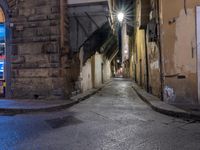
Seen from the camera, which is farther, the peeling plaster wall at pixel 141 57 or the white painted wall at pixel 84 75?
the peeling plaster wall at pixel 141 57

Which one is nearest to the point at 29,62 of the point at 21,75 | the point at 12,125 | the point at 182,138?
the point at 21,75

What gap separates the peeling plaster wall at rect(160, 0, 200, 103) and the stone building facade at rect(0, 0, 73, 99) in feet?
14.7

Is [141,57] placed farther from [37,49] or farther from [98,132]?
[98,132]

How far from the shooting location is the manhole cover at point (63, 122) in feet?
21.1

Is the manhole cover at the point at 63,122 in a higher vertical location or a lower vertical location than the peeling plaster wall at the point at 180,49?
lower

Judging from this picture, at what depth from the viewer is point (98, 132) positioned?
565 centimetres

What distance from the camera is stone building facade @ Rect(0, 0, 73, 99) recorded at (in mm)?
10891

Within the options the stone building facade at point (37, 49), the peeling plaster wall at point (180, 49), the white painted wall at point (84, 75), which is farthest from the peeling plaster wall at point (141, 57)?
the stone building facade at point (37, 49)

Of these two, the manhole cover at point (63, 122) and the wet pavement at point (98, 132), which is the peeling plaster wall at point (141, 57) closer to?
the wet pavement at point (98, 132)

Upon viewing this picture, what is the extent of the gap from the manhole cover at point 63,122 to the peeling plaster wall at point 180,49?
14.4 ft

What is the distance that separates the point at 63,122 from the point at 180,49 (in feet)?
18.2

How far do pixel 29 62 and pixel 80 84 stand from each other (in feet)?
11.3

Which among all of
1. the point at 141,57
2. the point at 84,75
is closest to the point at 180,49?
the point at 84,75

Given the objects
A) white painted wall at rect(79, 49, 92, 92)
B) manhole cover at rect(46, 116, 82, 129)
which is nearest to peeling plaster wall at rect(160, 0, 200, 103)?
manhole cover at rect(46, 116, 82, 129)
